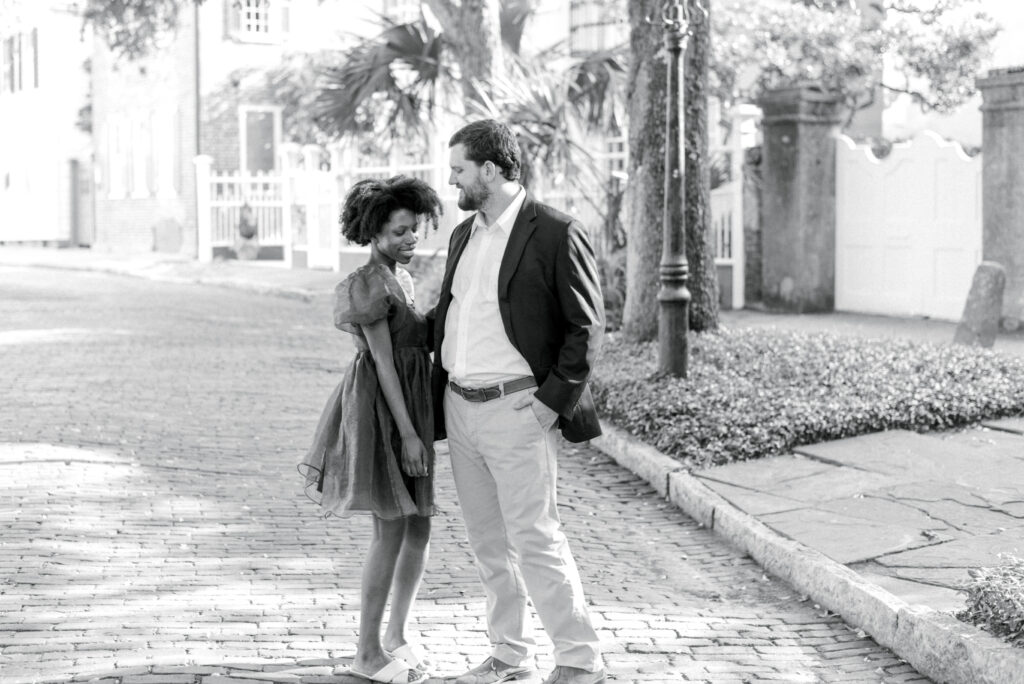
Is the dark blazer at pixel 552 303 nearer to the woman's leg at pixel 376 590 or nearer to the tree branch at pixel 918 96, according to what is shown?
the woman's leg at pixel 376 590

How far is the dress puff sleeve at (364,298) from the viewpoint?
4.67 m

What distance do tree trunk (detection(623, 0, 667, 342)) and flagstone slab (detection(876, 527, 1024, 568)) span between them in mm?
5292

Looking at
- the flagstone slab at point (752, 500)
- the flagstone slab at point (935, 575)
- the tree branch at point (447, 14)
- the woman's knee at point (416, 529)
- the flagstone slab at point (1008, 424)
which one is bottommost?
the flagstone slab at point (935, 575)

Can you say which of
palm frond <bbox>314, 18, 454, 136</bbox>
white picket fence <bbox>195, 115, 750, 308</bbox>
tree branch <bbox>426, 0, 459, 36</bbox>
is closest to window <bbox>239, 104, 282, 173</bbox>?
white picket fence <bbox>195, 115, 750, 308</bbox>

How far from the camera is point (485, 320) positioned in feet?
15.1

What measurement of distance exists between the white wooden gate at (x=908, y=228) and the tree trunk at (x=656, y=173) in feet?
11.9

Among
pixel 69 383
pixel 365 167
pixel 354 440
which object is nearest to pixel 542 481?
pixel 354 440

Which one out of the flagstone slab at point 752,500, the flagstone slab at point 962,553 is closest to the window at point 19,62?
the flagstone slab at point 752,500

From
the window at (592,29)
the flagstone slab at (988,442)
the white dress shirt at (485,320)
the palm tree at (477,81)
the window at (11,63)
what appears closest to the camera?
the white dress shirt at (485,320)

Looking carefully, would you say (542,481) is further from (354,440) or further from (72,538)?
(72,538)

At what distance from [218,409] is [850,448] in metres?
4.63

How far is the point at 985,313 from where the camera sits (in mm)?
11578

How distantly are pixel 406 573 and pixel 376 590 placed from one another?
0.13 metres

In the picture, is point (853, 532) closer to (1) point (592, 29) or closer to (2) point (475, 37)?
(2) point (475, 37)
